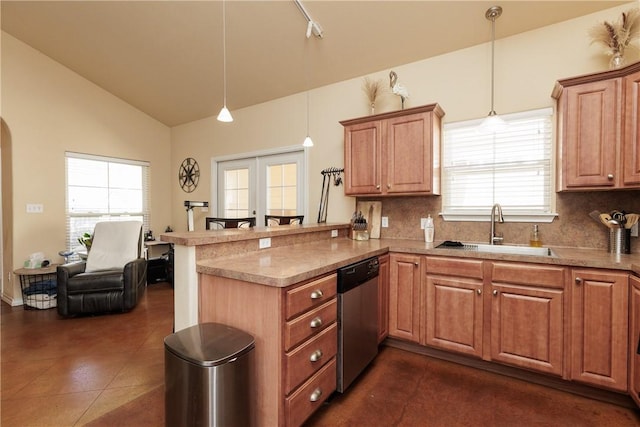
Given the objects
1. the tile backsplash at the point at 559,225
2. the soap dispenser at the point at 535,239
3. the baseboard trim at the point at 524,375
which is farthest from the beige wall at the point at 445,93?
the baseboard trim at the point at 524,375

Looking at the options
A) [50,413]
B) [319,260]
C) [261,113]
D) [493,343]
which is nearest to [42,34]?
[261,113]

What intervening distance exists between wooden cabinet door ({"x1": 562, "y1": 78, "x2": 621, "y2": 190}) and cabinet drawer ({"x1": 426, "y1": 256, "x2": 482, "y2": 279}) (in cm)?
94

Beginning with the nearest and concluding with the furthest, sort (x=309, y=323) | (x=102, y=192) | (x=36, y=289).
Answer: (x=309, y=323) < (x=36, y=289) < (x=102, y=192)

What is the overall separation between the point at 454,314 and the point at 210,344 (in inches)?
71.9

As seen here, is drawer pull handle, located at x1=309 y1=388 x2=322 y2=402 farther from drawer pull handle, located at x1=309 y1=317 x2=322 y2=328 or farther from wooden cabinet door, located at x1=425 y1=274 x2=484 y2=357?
wooden cabinet door, located at x1=425 y1=274 x2=484 y2=357

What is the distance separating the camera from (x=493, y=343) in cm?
213

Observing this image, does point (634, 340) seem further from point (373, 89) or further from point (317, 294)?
point (373, 89)

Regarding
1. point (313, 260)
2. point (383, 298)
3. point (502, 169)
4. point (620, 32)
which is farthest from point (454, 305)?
point (620, 32)

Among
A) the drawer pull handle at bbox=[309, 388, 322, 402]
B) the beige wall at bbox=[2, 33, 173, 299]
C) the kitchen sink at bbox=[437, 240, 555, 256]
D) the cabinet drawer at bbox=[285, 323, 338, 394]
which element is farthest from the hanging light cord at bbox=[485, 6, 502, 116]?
the beige wall at bbox=[2, 33, 173, 299]

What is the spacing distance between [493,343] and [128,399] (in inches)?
102

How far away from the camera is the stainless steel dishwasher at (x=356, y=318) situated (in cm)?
186

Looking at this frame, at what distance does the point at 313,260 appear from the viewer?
1.86 m

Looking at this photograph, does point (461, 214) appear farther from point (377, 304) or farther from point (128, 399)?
point (128, 399)

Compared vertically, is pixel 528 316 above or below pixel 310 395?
above
